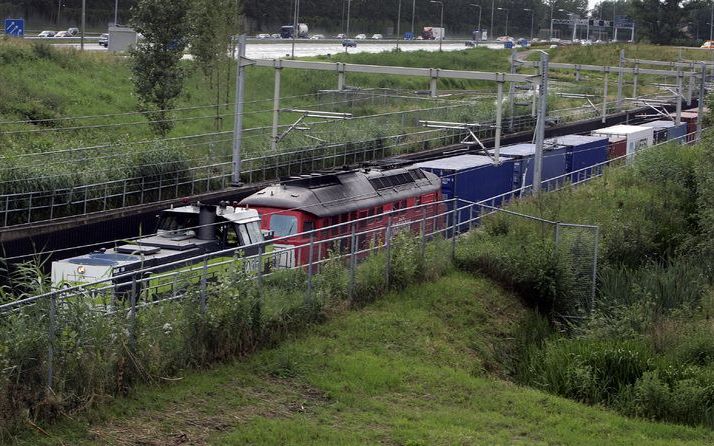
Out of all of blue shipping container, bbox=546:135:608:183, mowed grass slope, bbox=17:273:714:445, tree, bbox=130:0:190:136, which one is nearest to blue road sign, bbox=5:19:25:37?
tree, bbox=130:0:190:136

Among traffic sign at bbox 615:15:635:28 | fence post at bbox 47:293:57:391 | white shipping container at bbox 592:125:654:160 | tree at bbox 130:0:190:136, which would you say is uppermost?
traffic sign at bbox 615:15:635:28

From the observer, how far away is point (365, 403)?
16328 mm

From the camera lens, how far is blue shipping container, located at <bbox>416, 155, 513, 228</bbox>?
3309 centimetres

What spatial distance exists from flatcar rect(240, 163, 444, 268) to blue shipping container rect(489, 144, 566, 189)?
8641 mm

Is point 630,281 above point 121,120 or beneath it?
beneath

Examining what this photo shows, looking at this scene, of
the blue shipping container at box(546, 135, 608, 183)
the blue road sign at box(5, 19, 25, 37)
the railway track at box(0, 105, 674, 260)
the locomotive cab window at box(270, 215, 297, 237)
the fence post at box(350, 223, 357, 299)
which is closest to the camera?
the fence post at box(350, 223, 357, 299)

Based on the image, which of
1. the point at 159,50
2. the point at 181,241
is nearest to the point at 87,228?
the point at 181,241

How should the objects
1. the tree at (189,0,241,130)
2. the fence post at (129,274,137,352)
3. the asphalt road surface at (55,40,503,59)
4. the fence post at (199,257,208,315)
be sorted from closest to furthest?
the fence post at (129,274,137,352) < the fence post at (199,257,208,315) < the tree at (189,0,241,130) < the asphalt road surface at (55,40,503,59)

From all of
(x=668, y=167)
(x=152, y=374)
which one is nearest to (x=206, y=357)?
(x=152, y=374)

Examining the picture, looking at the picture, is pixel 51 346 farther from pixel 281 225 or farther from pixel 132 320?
pixel 281 225

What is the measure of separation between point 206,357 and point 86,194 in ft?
40.9

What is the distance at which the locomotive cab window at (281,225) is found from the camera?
83.9 feet

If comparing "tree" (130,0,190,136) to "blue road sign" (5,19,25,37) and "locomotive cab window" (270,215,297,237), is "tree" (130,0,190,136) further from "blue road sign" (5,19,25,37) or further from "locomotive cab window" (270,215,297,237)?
"blue road sign" (5,19,25,37)

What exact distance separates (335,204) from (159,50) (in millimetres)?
16122
